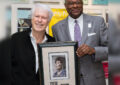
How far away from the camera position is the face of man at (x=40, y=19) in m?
1.39

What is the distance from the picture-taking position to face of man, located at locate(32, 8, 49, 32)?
4.56ft

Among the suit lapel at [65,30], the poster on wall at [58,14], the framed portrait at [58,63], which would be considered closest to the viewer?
the framed portrait at [58,63]

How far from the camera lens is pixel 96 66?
5.14 ft

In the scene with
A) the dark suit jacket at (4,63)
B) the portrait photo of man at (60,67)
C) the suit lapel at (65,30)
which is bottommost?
the portrait photo of man at (60,67)

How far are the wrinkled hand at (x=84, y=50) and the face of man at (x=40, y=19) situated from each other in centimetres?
36

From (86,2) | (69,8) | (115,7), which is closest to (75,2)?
(69,8)

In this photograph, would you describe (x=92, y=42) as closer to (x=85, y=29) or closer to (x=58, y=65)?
(x=85, y=29)

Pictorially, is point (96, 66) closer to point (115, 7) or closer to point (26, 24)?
point (26, 24)

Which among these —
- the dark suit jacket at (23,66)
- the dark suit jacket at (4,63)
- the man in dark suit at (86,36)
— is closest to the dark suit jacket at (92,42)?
the man in dark suit at (86,36)

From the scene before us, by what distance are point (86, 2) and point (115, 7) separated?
1701 mm

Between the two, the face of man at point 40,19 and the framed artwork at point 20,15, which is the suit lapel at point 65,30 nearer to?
the face of man at point 40,19

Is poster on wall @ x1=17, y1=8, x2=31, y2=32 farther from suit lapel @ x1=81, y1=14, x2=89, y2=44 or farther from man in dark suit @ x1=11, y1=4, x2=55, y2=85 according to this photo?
suit lapel @ x1=81, y1=14, x2=89, y2=44

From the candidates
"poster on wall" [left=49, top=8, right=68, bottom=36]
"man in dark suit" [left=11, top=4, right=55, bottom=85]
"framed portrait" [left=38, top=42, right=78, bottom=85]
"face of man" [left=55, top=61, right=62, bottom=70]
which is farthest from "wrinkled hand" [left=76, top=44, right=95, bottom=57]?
"poster on wall" [left=49, top=8, right=68, bottom=36]

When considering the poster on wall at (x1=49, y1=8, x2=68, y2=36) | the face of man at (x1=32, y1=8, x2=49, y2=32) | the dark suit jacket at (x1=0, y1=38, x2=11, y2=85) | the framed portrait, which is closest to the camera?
the dark suit jacket at (x1=0, y1=38, x2=11, y2=85)
